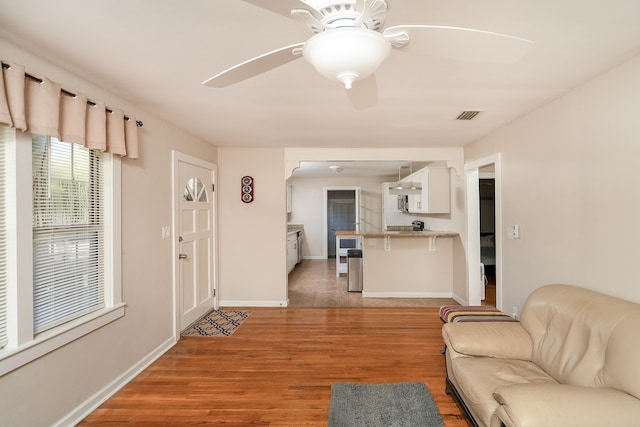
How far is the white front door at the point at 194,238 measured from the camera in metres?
3.22

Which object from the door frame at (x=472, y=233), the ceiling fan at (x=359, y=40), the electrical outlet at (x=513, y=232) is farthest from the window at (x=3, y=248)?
the door frame at (x=472, y=233)

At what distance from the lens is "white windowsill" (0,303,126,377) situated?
1.54 m

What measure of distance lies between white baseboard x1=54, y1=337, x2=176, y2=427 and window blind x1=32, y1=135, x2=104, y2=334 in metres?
0.59

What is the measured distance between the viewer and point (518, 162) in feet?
9.45

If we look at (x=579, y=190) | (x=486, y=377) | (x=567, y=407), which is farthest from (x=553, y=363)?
(x=579, y=190)

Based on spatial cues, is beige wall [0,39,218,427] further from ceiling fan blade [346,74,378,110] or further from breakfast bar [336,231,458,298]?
breakfast bar [336,231,458,298]

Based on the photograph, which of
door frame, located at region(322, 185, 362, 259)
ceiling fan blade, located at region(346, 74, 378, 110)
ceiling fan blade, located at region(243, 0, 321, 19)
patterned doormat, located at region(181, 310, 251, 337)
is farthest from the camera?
door frame, located at region(322, 185, 362, 259)

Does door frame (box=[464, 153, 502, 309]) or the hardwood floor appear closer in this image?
the hardwood floor

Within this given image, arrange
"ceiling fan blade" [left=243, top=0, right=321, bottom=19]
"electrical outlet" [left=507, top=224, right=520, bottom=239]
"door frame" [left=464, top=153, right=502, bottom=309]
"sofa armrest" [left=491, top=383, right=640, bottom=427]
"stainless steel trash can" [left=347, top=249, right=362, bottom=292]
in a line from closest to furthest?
"ceiling fan blade" [left=243, top=0, right=321, bottom=19]
"sofa armrest" [left=491, top=383, right=640, bottom=427]
"electrical outlet" [left=507, top=224, right=520, bottom=239]
"door frame" [left=464, top=153, right=502, bottom=309]
"stainless steel trash can" [left=347, top=249, right=362, bottom=292]

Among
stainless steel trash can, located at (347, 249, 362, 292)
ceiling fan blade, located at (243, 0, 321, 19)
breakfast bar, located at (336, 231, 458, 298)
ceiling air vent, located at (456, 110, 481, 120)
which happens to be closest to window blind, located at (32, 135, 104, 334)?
ceiling fan blade, located at (243, 0, 321, 19)

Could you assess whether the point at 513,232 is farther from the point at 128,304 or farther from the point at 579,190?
the point at 128,304

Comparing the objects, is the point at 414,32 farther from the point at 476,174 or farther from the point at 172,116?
the point at 476,174

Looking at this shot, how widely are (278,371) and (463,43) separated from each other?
8.59 feet

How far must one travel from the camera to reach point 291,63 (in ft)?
5.85
